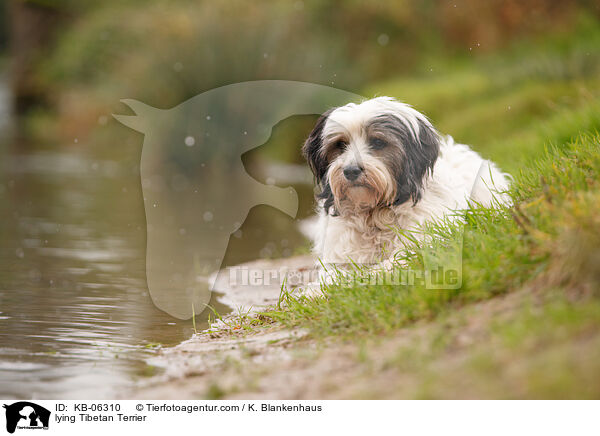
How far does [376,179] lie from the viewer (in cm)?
476

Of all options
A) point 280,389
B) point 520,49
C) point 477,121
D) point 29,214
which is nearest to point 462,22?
Result: point 520,49

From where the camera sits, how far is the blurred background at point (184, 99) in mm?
4598

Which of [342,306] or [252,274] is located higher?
[252,274]

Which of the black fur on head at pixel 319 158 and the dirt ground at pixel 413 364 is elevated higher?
the black fur on head at pixel 319 158

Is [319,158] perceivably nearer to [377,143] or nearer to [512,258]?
[377,143]

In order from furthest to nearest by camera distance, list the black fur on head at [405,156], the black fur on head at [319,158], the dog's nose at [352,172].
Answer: the black fur on head at [319,158] → the black fur on head at [405,156] → the dog's nose at [352,172]

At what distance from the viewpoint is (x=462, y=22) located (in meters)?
23.2

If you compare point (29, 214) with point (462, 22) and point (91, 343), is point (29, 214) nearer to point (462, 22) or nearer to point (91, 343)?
point (91, 343)

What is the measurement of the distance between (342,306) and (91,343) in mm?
1342

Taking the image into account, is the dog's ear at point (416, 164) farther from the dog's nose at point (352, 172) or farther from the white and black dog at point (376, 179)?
the dog's nose at point (352, 172)

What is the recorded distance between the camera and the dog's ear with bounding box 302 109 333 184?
5117 mm

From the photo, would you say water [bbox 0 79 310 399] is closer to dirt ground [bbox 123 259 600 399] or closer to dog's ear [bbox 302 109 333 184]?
dirt ground [bbox 123 259 600 399]

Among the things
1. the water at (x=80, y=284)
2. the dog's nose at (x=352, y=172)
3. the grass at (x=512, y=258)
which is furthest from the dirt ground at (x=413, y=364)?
the dog's nose at (x=352, y=172)
